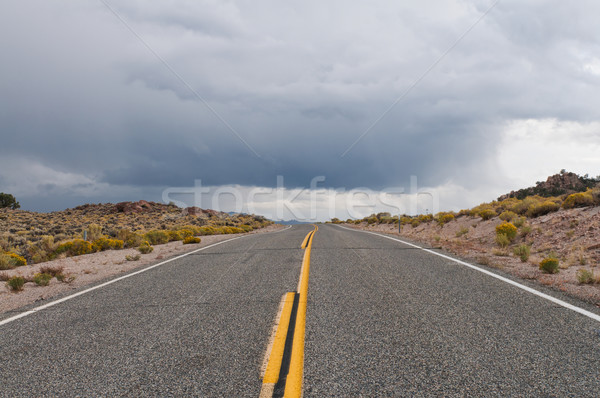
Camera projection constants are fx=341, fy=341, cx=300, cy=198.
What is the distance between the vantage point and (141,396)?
116 inches

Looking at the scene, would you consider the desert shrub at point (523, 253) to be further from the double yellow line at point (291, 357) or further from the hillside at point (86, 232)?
the hillside at point (86, 232)

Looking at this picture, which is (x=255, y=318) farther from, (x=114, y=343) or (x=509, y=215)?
(x=509, y=215)

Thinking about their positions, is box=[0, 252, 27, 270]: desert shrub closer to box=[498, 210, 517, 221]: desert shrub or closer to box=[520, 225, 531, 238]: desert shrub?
box=[520, 225, 531, 238]: desert shrub

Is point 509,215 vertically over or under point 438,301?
over

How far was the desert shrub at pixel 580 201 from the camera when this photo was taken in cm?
1582

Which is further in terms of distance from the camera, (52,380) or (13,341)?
(13,341)

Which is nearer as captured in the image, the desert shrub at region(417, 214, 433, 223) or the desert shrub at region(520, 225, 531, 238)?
A: the desert shrub at region(520, 225, 531, 238)

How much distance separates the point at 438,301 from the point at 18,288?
30.3 feet

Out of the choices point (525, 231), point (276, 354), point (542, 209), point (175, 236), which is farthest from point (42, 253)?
point (542, 209)

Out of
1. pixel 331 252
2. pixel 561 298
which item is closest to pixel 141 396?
pixel 561 298

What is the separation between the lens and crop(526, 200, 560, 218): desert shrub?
17.6 metres

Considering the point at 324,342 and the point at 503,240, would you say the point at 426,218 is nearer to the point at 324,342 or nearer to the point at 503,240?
the point at 503,240

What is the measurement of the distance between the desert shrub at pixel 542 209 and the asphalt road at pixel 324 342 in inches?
547

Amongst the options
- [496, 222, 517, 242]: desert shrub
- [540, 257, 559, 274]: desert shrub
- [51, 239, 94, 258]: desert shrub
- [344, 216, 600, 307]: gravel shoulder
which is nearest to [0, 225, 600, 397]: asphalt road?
[344, 216, 600, 307]: gravel shoulder
